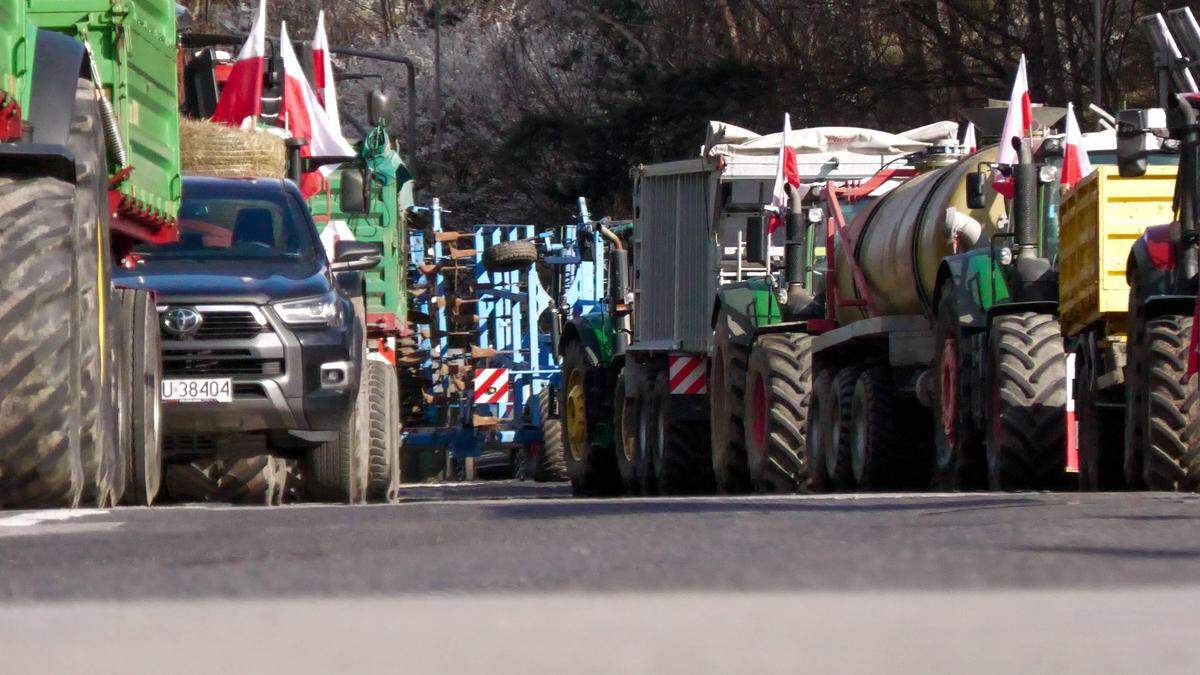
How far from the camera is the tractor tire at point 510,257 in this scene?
25.7 m

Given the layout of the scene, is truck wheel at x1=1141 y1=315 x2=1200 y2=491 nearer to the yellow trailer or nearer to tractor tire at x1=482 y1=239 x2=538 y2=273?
the yellow trailer

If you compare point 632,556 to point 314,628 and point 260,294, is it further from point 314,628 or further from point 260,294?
point 260,294

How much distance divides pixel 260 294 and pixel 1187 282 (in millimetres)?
4486

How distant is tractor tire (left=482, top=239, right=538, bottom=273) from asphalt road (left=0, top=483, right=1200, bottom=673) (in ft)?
59.1

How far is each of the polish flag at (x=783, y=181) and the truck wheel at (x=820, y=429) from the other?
Answer: 1846 millimetres

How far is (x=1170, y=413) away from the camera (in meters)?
11.6

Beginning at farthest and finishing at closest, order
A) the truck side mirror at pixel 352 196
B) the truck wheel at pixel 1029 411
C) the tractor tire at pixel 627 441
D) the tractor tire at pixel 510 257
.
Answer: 1. the tractor tire at pixel 510 257
2. the tractor tire at pixel 627 441
3. the truck side mirror at pixel 352 196
4. the truck wheel at pixel 1029 411

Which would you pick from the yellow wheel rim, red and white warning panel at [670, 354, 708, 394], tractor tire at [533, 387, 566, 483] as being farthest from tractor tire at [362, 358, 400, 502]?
tractor tire at [533, 387, 566, 483]

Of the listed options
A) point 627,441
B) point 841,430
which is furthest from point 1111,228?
point 627,441

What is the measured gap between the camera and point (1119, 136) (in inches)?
432

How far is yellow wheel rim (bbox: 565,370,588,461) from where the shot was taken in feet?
82.0

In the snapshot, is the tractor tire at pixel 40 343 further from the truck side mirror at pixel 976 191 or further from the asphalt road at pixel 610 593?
the truck side mirror at pixel 976 191

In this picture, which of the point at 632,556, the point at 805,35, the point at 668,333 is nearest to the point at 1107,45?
the point at 805,35

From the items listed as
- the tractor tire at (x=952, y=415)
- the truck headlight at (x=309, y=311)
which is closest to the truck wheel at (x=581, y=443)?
the tractor tire at (x=952, y=415)
